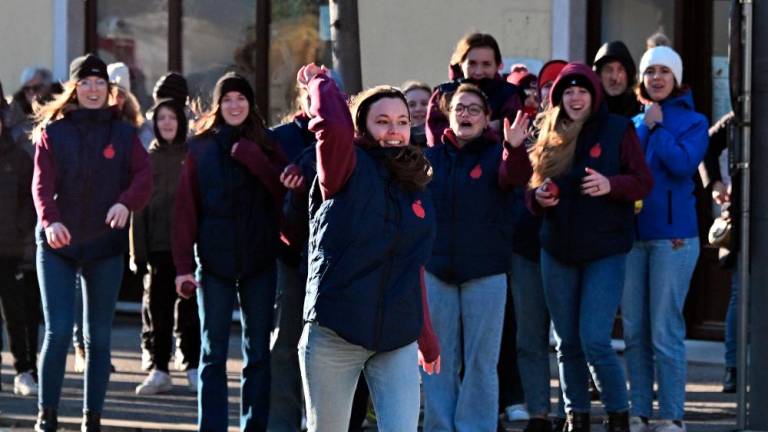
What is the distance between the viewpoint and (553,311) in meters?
9.19

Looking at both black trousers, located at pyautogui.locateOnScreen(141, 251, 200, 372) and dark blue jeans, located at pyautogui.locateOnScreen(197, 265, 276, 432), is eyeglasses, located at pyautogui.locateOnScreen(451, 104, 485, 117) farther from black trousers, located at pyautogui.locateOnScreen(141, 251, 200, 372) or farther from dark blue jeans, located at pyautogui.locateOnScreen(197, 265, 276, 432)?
black trousers, located at pyautogui.locateOnScreen(141, 251, 200, 372)

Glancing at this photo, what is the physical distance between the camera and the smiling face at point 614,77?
9906 millimetres

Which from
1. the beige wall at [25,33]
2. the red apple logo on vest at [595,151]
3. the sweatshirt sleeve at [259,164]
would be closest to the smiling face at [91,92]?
the sweatshirt sleeve at [259,164]

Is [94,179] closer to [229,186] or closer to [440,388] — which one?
[229,186]

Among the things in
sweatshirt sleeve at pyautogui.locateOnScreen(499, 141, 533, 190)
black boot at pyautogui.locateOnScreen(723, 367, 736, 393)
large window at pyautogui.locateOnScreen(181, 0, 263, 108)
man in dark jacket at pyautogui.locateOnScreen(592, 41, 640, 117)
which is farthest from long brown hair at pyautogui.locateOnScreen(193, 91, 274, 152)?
large window at pyautogui.locateOnScreen(181, 0, 263, 108)

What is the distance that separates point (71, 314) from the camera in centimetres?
923

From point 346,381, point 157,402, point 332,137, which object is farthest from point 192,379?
point 332,137

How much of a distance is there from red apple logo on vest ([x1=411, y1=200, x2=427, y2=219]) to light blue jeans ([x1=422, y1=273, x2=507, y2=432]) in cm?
198

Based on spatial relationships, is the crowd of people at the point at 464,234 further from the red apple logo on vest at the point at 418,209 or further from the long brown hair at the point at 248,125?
the red apple logo on vest at the point at 418,209

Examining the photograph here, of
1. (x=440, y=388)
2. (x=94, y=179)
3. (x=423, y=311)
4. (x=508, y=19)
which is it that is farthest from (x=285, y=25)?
(x=423, y=311)

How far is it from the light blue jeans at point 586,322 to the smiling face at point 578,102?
75 cm

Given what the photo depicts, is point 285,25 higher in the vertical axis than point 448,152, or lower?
higher

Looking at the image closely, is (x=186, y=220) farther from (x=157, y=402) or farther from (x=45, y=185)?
(x=157, y=402)

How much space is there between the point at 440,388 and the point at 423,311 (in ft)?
6.61
